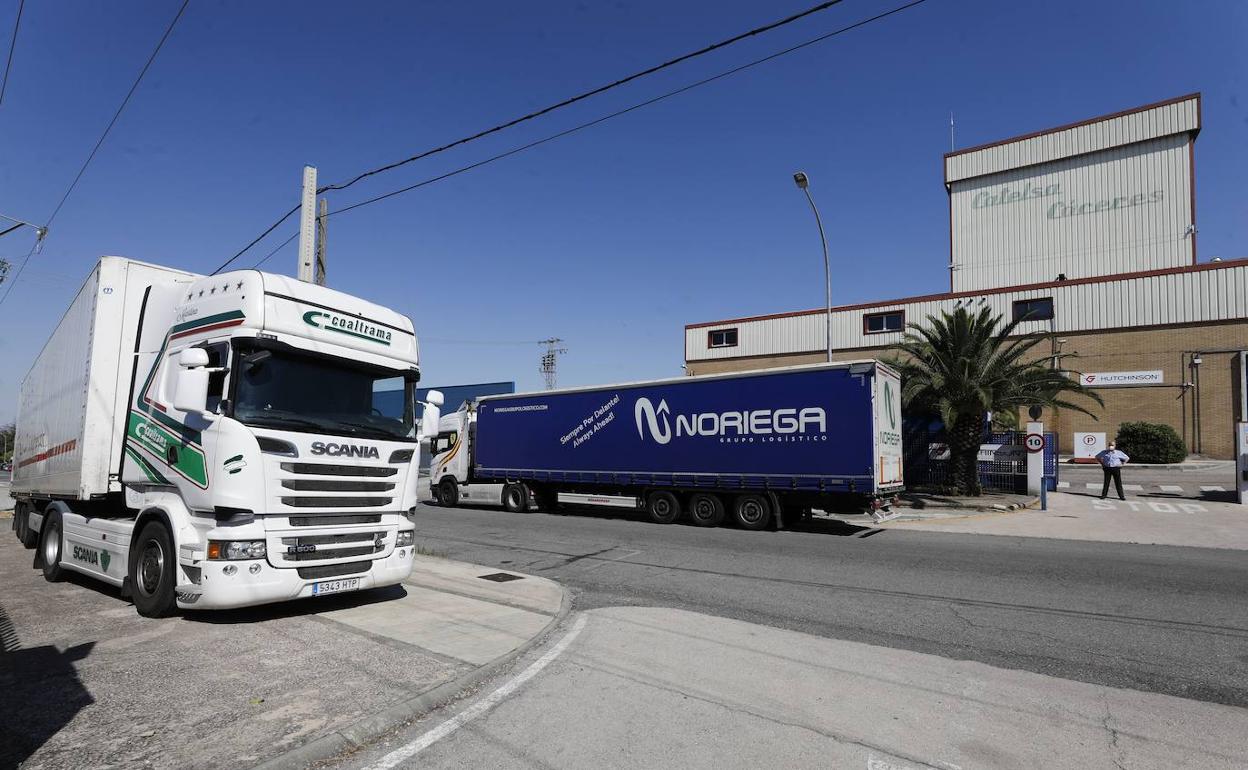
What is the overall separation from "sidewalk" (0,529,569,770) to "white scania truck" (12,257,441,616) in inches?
16.2

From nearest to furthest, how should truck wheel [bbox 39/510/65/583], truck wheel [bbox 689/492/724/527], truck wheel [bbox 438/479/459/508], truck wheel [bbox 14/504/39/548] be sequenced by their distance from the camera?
truck wheel [bbox 39/510/65/583] → truck wheel [bbox 14/504/39/548] → truck wheel [bbox 689/492/724/527] → truck wheel [bbox 438/479/459/508]

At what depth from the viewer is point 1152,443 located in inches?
1185

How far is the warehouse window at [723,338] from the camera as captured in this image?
44.9 m

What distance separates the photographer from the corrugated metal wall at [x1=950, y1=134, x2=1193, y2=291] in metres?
39.0

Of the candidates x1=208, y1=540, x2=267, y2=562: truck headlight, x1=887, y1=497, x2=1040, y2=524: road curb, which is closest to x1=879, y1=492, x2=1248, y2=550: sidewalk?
x1=887, y1=497, x2=1040, y2=524: road curb

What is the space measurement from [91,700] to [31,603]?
4.22 meters

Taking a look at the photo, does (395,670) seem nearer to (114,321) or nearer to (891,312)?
(114,321)

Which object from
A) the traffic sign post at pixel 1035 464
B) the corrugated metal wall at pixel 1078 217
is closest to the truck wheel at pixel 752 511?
the traffic sign post at pixel 1035 464

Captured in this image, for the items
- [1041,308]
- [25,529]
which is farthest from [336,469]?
[1041,308]

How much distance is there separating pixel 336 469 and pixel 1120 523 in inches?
686

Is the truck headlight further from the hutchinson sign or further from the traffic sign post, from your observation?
the hutchinson sign

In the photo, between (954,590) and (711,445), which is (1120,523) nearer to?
(711,445)

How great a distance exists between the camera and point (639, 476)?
56.3ft

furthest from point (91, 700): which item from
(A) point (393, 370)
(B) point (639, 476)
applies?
(B) point (639, 476)
